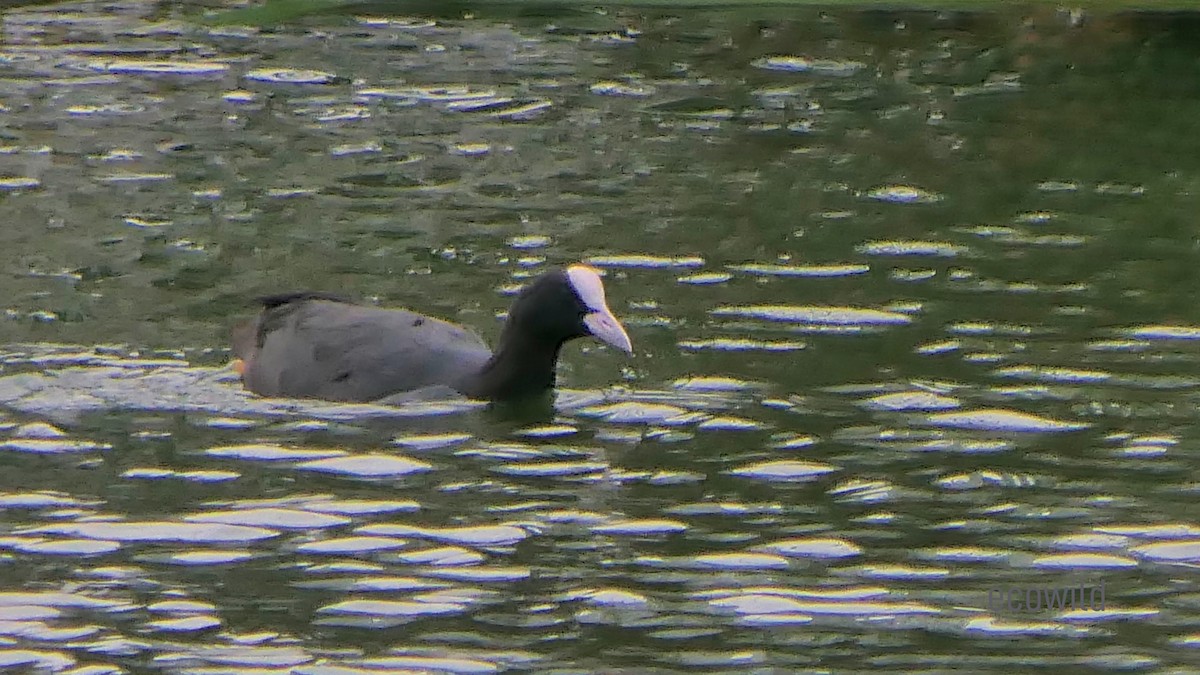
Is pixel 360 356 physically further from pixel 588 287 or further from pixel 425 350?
pixel 588 287

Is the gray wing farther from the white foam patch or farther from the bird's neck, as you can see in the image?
the white foam patch

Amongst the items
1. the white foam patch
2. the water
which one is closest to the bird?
the white foam patch

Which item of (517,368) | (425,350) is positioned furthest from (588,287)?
(425,350)

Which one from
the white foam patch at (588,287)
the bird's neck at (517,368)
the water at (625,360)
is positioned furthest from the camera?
the bird's neck at (517,368)

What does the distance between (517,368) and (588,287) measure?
0.53 m

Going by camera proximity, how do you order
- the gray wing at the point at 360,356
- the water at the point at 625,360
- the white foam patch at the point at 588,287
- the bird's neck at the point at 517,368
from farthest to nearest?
the gray wing at the point at 360,356 < the bird's neck at the point at 517,368 < the white foam patch at the point at 588,287 < the water at the point at 625,360

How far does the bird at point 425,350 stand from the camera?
11.8 m

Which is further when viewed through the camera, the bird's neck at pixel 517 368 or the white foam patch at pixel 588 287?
the bird's neck at pixel 517 368

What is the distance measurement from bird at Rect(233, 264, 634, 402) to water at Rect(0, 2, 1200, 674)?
7.7 inches

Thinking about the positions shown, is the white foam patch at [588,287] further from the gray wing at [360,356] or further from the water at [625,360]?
the gray wing at [360,356]

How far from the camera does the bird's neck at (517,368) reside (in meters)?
11.9

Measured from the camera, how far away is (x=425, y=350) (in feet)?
39.6

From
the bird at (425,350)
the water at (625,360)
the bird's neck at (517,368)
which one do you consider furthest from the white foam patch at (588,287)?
the water at (625,360)

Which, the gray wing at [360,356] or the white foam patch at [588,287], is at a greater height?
the white foam patch at [588,287]
